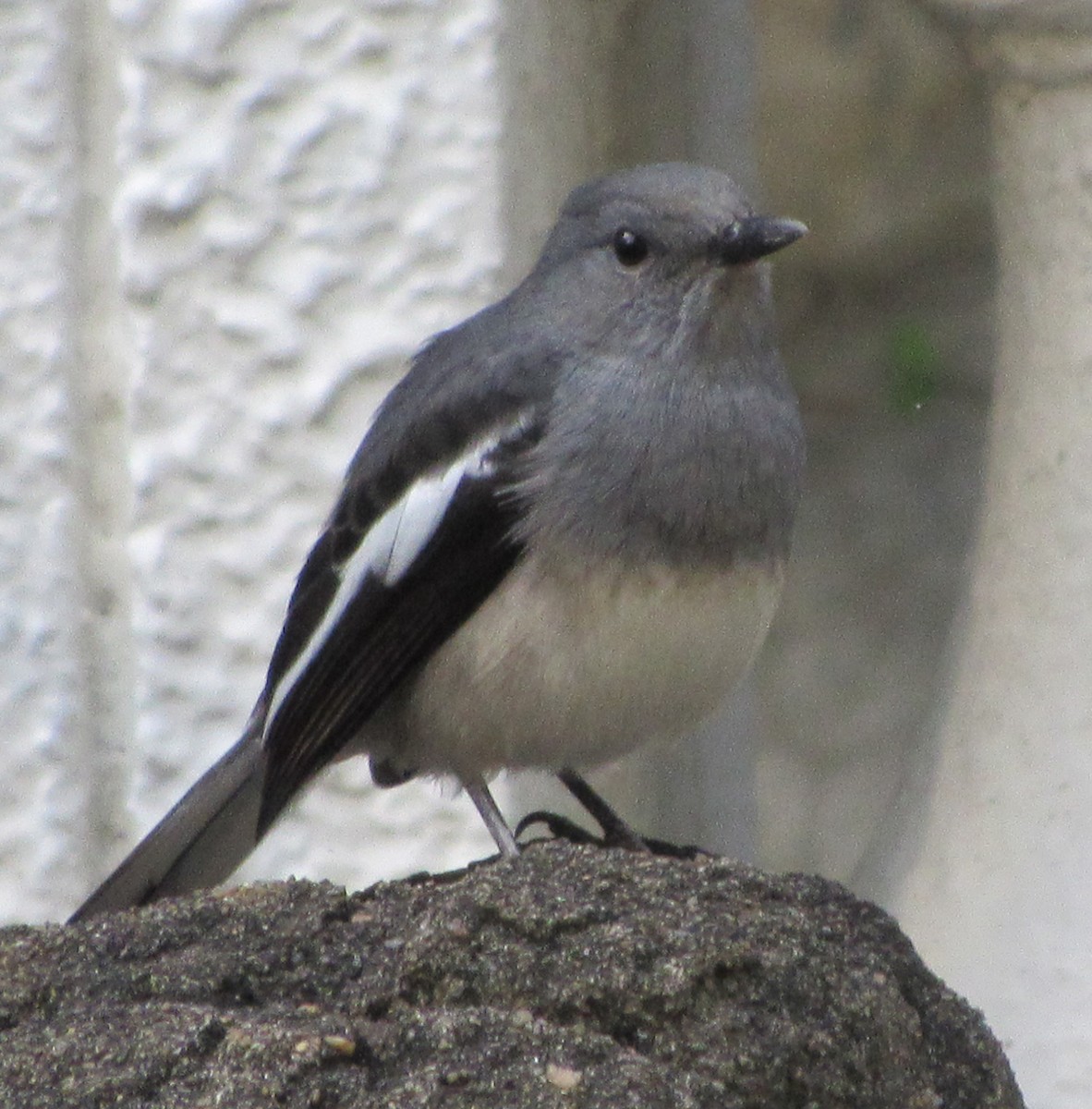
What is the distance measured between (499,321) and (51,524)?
2.62 ft

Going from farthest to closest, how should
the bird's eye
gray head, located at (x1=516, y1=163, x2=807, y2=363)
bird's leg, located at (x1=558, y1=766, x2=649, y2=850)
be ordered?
1. bird's leg, located at (x1=558, y1=766, x2=649, y2=850)
2. the bird's eye
3. gray head, located at (x1=516, y1=163, x2=807, y2=363)

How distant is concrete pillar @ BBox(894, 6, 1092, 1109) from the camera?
3125 millimetres

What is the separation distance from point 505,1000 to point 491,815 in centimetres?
105

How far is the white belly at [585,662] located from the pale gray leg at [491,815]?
0.06 meters

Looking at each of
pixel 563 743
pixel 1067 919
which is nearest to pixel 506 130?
pixel 563 743

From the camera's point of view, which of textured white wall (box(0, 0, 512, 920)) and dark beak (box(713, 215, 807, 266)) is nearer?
dark beak (box(713, 215, 807, 266))

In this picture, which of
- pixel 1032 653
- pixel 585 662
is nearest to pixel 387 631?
pixel 585 662

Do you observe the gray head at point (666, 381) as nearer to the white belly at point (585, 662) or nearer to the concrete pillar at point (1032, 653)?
the white belly at point (585, 662)

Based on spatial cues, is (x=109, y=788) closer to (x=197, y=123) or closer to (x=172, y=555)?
(x=172, y=555)

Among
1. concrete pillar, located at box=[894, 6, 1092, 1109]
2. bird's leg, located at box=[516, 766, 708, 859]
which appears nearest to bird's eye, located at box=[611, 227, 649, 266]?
concrete pillar, located at box=[894, 6, 1092, 1109]

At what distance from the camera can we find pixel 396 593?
2951 millimetres

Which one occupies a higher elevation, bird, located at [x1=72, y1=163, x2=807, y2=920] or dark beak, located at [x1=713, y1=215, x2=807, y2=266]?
dark beak, located at [x1=713, y1=215, x2=807, y2=266]

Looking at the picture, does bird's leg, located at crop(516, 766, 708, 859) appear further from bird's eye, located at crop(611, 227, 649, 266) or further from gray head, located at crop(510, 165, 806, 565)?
bird's eye, located at crop(611, 227, 649, 266)

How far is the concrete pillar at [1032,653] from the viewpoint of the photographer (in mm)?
3125
